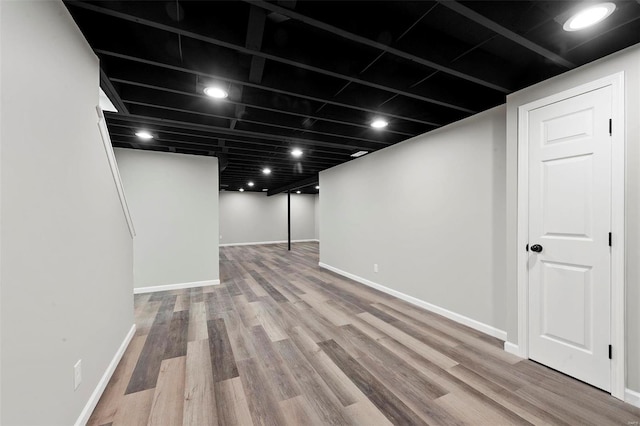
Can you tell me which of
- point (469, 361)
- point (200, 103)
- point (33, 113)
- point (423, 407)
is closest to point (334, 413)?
point (423, 407)

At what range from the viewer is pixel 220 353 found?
2.31 m

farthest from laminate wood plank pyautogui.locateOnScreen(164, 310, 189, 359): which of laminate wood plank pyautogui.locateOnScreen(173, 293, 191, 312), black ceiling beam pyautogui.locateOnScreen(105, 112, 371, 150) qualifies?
black ceiling beam pyautogui.locateOnScreen(105, 112, 371, 150)

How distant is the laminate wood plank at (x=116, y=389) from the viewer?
1568 mm

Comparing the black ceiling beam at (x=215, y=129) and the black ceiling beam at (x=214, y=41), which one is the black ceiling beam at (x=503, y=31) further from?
the black ceiling beam at (x=215, y=129)

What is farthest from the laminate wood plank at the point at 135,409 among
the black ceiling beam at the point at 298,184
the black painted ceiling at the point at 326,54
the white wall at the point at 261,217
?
the white wall at the point at 261,217

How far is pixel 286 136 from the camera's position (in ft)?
11.1

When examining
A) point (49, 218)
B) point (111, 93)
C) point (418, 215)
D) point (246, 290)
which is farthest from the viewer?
point (246, 290)

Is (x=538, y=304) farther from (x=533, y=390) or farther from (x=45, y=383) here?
(x=45, y=383)

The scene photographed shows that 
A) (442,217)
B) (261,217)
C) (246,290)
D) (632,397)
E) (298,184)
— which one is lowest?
(246,290)

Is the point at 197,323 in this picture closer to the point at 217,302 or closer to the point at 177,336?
the point at 177,336

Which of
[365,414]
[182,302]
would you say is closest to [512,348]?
[365,414]

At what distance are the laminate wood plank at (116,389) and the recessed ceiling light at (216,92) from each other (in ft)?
8.05

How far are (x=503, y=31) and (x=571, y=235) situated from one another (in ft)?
5.26

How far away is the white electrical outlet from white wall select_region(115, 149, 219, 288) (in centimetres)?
310
